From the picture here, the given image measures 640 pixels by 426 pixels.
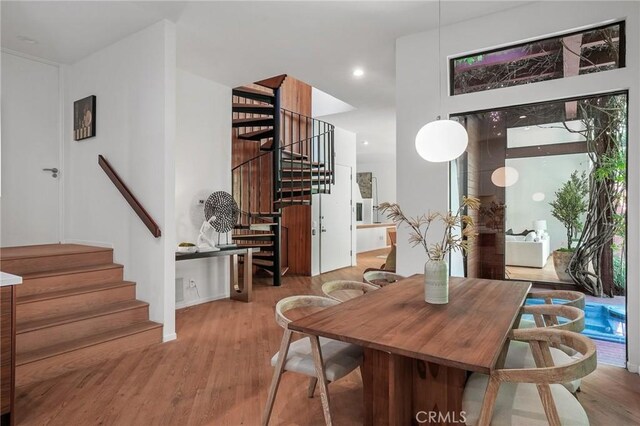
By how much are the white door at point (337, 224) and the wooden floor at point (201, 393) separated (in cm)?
386

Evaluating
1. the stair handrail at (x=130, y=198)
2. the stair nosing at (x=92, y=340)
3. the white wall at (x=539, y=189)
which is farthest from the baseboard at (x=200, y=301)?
the white wall at (x=539, y=189)

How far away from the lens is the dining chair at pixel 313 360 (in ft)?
5.77

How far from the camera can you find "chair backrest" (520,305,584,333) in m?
1.66

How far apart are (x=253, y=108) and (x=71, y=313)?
3.85 m

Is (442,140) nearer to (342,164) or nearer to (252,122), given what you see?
(252,122)

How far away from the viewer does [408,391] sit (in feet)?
5.80

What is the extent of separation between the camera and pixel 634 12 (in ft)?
8.90

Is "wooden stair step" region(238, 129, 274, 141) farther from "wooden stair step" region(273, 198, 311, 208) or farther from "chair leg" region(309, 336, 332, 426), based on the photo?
"chair leg" region(309, 336, 332, 426)

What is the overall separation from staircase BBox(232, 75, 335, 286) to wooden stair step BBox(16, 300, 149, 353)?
2.19 m

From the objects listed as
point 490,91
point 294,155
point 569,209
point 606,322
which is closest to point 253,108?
point 294,155

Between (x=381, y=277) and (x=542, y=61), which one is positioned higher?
(x=542, y=61)

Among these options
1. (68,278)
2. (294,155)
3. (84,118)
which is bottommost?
(68,278)

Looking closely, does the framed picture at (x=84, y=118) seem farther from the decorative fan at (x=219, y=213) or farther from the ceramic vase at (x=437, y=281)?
the ceramic vase at (x=437, y=281)

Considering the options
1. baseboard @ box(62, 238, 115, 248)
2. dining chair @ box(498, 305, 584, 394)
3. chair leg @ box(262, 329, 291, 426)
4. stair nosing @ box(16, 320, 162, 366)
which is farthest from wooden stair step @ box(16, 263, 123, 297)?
dining chair @ box(498, 305, 584, 394)
